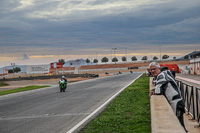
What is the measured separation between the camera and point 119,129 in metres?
8.29

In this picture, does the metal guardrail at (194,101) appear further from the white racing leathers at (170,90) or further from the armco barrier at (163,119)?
the white racing leathers at (170,90)

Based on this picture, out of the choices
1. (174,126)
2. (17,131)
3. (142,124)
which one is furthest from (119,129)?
(174,126)

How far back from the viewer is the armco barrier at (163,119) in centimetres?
437

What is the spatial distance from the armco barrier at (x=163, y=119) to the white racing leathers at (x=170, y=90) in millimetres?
170

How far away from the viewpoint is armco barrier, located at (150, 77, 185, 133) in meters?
4.37

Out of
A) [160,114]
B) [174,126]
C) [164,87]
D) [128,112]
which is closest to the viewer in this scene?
[174,126]

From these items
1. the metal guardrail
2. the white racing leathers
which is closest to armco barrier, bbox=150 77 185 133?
the white racing leathers

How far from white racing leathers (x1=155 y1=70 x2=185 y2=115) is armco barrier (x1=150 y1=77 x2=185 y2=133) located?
0.56ft

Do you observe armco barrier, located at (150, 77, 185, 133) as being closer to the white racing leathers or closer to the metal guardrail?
the white racing leathers

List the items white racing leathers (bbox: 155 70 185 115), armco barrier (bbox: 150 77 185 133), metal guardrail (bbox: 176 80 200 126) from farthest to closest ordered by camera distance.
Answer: metal guardrail (bbox: 176 80 200 126), white racing leathers (bbox: 155 70 185 115), armco barrier (bbox: 150 77 185 133)

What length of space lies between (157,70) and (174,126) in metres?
2.34

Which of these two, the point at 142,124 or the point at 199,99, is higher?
the point at 199,99

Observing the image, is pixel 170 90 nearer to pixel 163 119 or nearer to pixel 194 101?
pixel 163 119

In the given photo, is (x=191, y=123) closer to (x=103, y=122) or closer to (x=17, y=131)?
(x=103, y=122)
